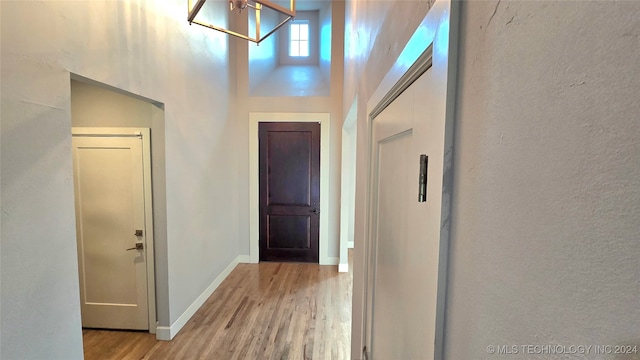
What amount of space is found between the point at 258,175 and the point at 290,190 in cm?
52

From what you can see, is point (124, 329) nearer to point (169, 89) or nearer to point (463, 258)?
point (169, 89)

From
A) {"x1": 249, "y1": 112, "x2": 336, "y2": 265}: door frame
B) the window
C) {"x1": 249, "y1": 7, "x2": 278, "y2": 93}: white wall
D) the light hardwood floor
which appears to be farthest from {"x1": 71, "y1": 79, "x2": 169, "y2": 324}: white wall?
the window

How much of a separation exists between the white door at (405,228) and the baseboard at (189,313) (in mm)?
2120

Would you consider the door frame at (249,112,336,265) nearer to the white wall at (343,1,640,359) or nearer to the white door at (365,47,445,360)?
the white door at (365,47,445,360)

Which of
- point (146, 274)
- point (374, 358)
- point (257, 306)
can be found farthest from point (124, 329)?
point (374, 358)

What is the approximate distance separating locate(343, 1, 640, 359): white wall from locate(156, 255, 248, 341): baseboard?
112 inches

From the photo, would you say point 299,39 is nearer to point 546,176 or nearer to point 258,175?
point 258,175

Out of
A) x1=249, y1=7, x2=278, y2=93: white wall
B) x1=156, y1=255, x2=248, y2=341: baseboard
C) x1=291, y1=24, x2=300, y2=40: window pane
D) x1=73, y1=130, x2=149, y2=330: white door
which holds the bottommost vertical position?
x1=156, y1=255, x2=248, y2=341: baseboard

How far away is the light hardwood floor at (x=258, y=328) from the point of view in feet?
8.23

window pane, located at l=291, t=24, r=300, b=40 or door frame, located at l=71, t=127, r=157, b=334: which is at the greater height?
window pane, located at l=291, t=24, r=300, b=40

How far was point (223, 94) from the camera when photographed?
389 cm

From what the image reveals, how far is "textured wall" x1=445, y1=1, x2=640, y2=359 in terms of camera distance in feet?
0.77

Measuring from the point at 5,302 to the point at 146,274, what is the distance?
1528mm

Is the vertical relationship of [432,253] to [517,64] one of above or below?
below
